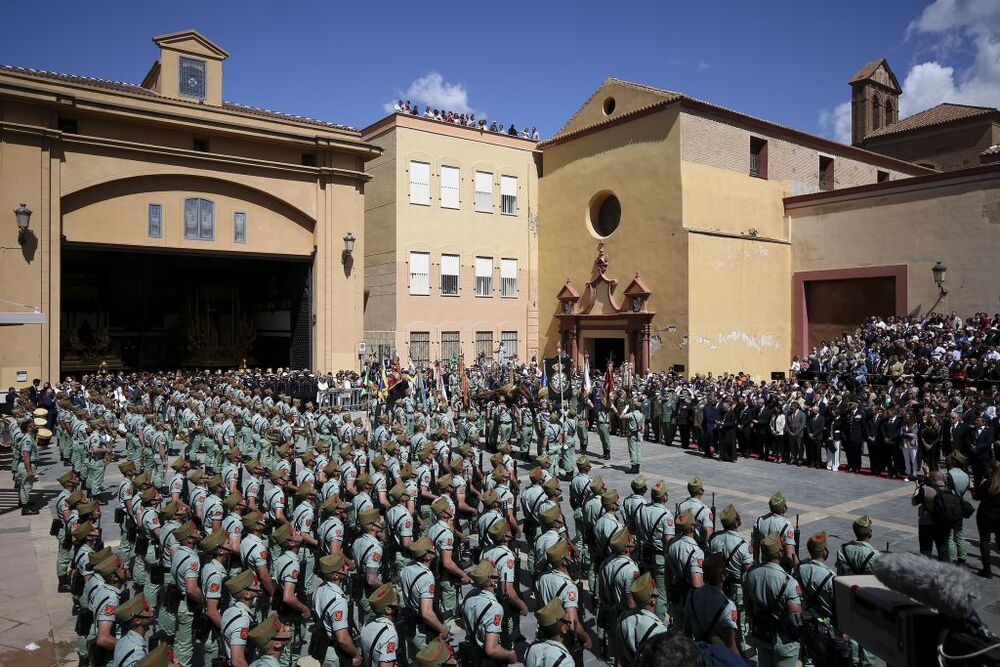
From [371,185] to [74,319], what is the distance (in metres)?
15.6

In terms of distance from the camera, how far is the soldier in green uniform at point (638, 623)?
553 cm

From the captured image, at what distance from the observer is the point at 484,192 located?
33.1m

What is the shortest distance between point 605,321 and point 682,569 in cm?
2424

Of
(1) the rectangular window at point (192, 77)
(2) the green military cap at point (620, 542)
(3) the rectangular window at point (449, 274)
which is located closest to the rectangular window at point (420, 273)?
(3) the rectangular window at point (449, 274)

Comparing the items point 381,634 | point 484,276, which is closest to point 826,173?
point 484,276

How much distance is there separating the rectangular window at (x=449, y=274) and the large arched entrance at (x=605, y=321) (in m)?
4.92

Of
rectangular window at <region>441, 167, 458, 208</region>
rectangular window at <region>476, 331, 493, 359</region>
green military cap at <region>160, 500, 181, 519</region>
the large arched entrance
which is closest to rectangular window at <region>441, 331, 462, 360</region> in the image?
rectangular window at <region>476, 331, 493, 359</region>

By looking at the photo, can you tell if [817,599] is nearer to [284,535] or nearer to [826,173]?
[284,535]

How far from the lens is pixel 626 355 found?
29672mm

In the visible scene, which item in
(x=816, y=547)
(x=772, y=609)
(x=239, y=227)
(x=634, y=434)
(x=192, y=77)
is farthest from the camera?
(x=192, y=77)

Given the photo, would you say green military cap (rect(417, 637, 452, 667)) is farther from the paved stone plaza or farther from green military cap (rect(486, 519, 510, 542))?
the paved stone plaza

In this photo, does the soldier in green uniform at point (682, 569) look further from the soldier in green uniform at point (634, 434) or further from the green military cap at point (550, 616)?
the soldier in green uniform at point (634, 434)

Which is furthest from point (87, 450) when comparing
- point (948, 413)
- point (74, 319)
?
point (74, 319)

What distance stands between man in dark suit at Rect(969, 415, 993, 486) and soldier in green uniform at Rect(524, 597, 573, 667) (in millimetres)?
11797
